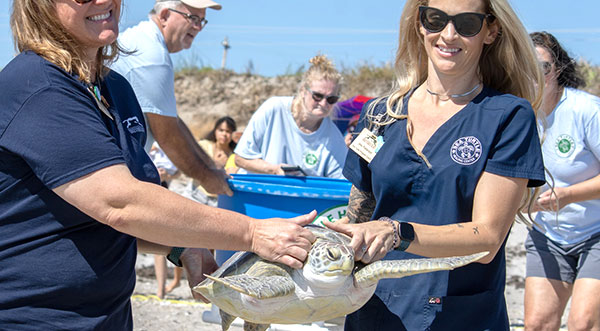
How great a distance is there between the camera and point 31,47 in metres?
1.60

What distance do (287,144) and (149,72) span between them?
127 centimetres

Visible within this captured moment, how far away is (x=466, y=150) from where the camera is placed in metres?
1.84

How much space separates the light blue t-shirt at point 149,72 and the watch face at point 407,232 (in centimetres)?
211

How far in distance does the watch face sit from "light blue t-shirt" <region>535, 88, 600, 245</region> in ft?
6.26

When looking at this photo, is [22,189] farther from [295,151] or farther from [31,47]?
[295,151]

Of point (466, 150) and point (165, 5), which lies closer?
point (466, 150)

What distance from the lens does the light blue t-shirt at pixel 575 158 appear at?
132 inches

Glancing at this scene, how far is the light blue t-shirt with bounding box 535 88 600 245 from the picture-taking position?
335cm

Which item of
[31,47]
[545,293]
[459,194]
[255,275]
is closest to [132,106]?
[31,47]

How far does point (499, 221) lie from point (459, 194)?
0.14 m

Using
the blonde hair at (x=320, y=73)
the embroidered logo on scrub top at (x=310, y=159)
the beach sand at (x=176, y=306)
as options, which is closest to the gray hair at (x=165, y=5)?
the blonde hair at (x=320, y=73)

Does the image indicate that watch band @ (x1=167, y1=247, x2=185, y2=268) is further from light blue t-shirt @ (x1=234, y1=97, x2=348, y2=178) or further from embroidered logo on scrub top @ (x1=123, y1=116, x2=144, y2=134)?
light blue t-shirt @ (x1=234, y1=97, x2=348, y2=178)

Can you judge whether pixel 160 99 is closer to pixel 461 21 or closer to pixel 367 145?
pixel 367 145

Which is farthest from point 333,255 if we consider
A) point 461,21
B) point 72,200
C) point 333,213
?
point 333,213
